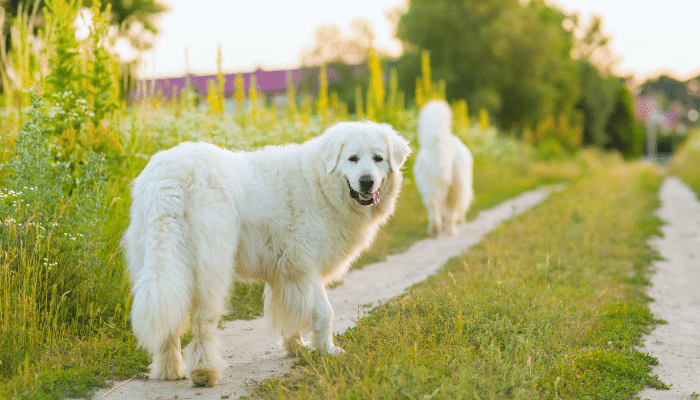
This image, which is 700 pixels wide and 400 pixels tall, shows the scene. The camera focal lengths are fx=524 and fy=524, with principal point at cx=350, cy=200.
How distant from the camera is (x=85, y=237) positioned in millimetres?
4281

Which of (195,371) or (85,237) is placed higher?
(85,237)

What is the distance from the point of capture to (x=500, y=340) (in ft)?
13.0

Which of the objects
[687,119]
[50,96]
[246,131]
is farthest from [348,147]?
[687,119]

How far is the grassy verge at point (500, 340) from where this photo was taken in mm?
3186

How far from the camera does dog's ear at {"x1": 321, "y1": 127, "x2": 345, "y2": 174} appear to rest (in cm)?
404

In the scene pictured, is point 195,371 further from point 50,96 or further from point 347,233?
point 50,96

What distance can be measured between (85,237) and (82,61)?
7.20 ft

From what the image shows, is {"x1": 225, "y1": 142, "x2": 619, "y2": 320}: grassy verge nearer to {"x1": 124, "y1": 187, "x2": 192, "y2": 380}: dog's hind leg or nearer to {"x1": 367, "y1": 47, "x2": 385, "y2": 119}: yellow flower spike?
{"x1": 367, "y1": 47, "x2": 385, "y2": 119}: yellow flower spike

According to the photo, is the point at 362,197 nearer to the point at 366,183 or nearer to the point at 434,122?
the point at 366,183

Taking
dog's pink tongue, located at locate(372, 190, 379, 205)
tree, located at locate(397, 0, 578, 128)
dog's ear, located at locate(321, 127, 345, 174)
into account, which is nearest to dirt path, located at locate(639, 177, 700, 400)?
dog's pink tongue, located at locate(372, 190, 379, 205)

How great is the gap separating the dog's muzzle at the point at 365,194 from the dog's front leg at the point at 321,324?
735 mm

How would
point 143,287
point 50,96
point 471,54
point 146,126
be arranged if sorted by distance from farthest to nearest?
1. point 471,54
2. point 146,126
3. point 50,96
4. point 143,287

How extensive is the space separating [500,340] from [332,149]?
1.94 meters

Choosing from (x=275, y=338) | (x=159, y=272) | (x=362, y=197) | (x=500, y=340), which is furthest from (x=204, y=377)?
(x=500, y=340)
